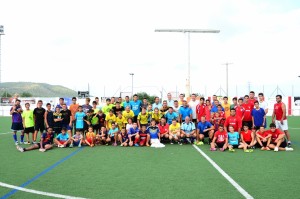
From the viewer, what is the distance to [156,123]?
1162cm

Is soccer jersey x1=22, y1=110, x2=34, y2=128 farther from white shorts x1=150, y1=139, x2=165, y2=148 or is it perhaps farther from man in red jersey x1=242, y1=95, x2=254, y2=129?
man in red jersey x1=242, y1=95, x2=254, y2=129

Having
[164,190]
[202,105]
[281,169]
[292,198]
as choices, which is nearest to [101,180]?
[164,190]

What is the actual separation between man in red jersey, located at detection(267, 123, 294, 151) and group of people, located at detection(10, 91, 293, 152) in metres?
0.03

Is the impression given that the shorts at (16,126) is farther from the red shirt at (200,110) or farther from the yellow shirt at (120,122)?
the red shirt at (200,110)

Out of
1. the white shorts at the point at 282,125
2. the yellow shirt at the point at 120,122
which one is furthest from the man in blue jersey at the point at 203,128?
the yellow shirt at the point at 120,122

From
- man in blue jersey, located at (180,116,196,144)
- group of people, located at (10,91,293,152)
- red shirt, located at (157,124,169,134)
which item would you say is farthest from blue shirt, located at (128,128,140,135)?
man in blue jersey, located at (180,116,196,144)

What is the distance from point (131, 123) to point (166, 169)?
14.9ft

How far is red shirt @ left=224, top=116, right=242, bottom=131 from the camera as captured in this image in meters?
10.4

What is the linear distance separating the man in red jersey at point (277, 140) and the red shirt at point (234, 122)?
1.04 meters

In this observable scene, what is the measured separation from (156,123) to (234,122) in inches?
115

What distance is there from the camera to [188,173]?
6211 millimetres

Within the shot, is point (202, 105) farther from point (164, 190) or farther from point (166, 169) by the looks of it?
point (164, 190)

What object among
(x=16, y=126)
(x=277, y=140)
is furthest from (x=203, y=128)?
(x=16, y=126)

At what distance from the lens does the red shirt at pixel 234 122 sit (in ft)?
34.0
